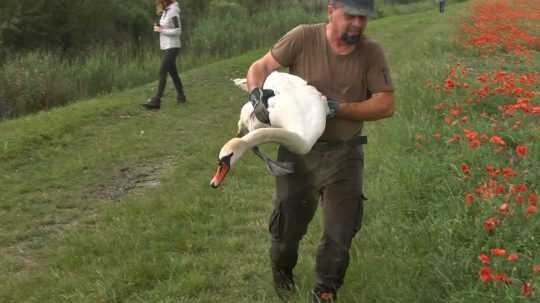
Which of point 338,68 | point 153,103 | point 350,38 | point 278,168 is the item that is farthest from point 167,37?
point 278,168

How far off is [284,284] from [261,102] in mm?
1366

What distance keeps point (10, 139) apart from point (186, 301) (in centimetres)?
518

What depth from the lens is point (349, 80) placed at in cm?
321

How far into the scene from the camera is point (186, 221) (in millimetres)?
5203

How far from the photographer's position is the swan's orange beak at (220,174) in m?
2.69

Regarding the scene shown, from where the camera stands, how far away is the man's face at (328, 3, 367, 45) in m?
3.05

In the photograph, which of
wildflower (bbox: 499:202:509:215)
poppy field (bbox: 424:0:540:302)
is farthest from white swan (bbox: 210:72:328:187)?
wildflower (bbox: 499:202:509:215)

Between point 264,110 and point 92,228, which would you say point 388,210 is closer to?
point 264,110

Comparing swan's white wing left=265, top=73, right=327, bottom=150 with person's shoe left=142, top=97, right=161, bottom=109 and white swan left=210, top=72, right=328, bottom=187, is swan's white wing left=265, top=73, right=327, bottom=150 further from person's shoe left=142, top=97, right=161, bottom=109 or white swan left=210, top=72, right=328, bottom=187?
person's shoe left=142, top=97, right=161, bottom=109

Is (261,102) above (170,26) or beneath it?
beneath

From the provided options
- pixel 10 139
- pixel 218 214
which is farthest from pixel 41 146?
pixel 218 214

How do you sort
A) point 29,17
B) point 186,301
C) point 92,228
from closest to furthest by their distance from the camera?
point 186,301 < point 92,228 < point 29,17

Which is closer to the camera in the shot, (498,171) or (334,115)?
(334,115)

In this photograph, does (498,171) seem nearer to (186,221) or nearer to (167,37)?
(186,221)
